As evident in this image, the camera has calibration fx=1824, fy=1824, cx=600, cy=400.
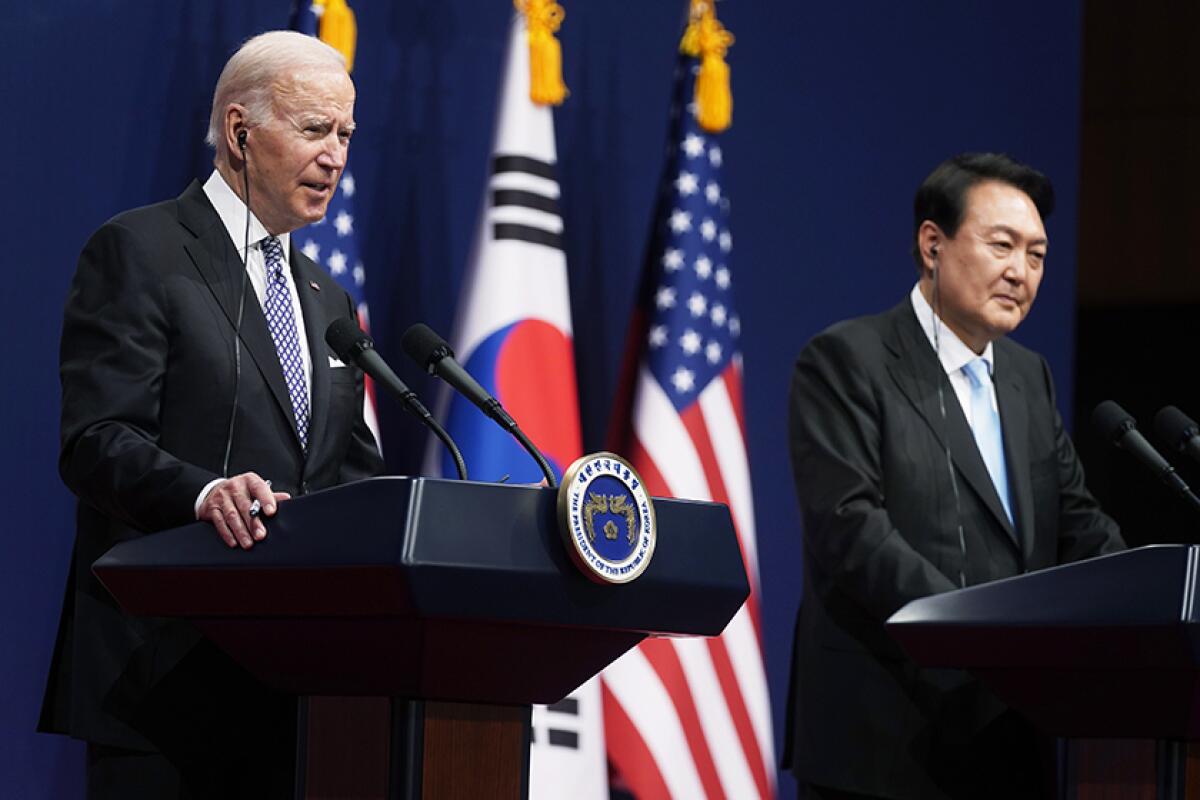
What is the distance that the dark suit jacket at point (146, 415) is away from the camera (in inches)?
90.6

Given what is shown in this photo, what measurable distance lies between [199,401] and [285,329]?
0.20m

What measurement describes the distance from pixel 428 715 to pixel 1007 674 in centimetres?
107

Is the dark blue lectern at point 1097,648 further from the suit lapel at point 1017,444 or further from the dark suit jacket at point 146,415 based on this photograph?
the dark suit jacket at point 146,415

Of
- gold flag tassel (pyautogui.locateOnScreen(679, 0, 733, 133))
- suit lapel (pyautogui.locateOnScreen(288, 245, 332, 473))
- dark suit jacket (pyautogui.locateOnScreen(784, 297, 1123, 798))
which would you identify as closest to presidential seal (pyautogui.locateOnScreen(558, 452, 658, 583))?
suit lapel (pyautogui.locateOnScreen(288, 245, 332, 473))

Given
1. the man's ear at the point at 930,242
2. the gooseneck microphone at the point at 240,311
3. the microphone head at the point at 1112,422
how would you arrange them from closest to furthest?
1. the gooseneck microphone at the point at 240,311
2. the microphone head at the point at 1112,422
3. the man's ear at the point at 930,242

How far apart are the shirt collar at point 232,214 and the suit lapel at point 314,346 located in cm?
5

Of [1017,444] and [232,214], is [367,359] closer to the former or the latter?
[232,214]

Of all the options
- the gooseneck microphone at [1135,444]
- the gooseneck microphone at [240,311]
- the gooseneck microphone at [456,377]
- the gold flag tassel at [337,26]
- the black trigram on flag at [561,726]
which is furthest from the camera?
the black trigram on flag at [561,726]

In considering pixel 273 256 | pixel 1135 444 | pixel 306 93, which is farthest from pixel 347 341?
pixel 1135 444

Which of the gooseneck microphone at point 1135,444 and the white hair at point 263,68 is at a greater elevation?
the white hair at point 263,68

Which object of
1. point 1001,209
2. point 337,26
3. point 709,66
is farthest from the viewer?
point 709,66

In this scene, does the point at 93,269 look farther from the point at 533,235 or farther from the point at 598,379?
the point at 598,379

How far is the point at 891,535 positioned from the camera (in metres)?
3.18

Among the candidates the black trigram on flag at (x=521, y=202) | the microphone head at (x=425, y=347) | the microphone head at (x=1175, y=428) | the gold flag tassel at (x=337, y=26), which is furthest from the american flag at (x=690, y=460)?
the microphone head at (x=425, y=347)
